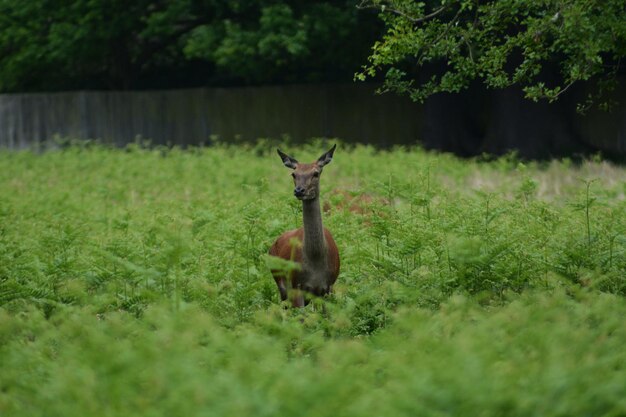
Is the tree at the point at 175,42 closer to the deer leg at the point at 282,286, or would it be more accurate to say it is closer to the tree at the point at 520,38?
the tree at the point at 520,38

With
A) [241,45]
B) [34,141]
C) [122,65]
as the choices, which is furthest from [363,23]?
[34,141]

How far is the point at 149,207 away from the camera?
18.1 m

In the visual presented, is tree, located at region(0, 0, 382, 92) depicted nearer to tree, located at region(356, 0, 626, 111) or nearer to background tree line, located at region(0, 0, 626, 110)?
background tree line, located at region(0, 0, 626, 110)

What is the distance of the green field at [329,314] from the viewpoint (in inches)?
225

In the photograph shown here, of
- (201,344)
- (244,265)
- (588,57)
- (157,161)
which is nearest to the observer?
(201,344)

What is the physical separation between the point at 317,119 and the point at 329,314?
25316 millimetres

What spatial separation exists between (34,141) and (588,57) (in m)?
30.8

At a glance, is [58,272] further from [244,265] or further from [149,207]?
[149,207]

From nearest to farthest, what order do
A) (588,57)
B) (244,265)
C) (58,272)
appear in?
(588,57) < (58,272) < (244,265)

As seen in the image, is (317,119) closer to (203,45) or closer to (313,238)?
(203,45)

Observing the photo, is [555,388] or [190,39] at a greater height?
A: [190,39]

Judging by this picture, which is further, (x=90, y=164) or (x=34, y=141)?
(x=34, y=141)

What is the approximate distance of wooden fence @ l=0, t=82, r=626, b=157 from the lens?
94.7 feet

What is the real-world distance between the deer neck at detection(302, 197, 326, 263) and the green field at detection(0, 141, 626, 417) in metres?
0.38
